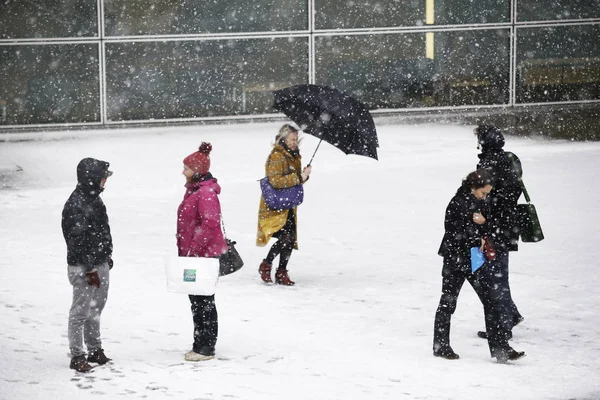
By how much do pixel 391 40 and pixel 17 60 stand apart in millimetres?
7015

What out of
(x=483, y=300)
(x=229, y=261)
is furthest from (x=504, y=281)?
(x=229, y=261)

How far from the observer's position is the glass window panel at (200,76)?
69.3 ft

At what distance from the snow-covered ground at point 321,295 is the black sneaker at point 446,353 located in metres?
0.08

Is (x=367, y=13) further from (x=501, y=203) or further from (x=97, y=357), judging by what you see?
(x=97, y=357)

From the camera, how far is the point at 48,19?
67.5 ft

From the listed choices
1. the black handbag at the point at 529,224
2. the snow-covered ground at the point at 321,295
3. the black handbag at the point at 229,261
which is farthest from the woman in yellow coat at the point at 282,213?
the black handbag at the point at 529,224

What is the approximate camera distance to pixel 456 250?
25.8ft

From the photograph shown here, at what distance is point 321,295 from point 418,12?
517 inches

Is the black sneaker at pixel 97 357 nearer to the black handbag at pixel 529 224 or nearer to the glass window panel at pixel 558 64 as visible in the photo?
the black handbag at pixel 529 224

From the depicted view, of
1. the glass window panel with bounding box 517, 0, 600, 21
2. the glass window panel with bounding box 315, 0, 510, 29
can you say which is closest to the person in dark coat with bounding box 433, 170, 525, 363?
the glass window panel with bounding box 315, 0, 510, 29

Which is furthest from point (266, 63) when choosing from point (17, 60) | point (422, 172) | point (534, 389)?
point (534, 389)

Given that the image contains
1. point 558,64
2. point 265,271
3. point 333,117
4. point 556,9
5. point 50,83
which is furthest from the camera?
point 558,64

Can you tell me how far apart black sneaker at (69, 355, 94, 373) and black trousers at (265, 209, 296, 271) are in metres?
2.98

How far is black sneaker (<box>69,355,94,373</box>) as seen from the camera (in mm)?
7555
